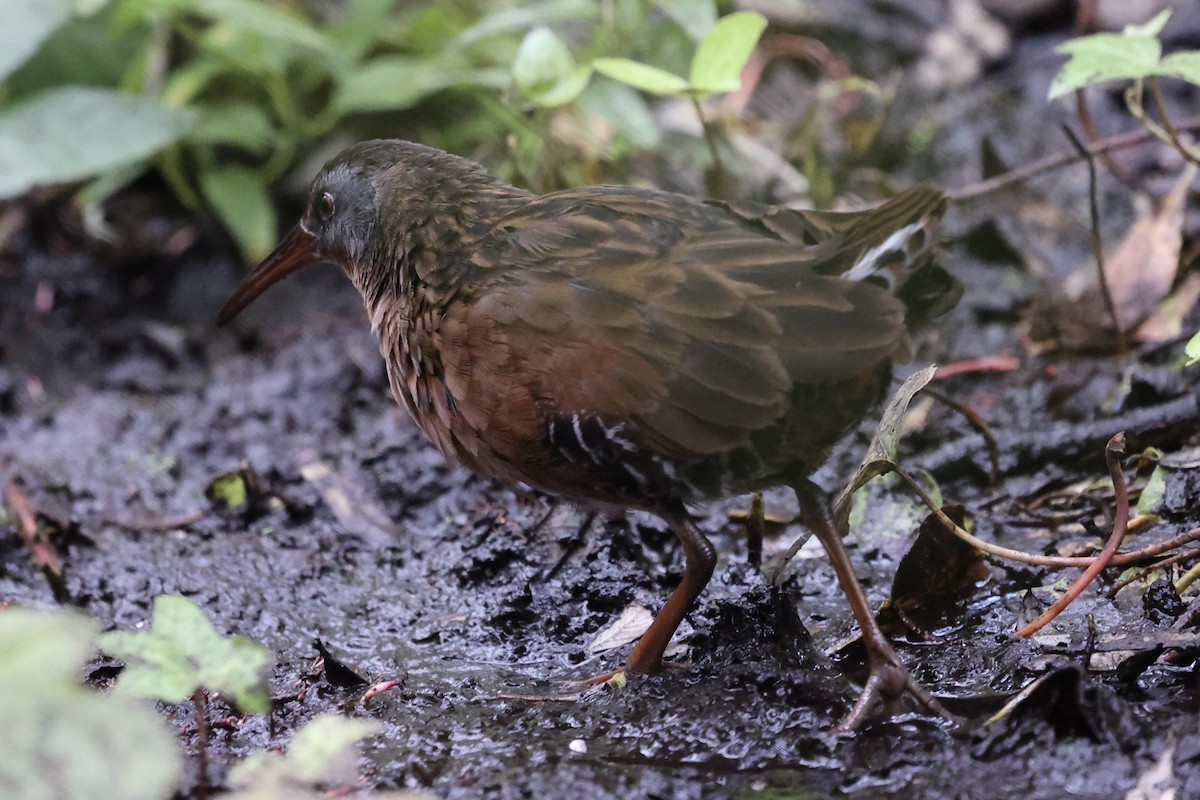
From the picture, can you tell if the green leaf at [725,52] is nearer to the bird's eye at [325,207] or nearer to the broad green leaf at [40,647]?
the bird's eye at [325,207]

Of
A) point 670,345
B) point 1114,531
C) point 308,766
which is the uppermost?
point 670,345

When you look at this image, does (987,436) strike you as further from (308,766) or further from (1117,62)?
(308,766)

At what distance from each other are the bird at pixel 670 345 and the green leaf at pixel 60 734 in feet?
3.49

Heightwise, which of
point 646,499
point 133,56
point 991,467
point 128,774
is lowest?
point 991,467

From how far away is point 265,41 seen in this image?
475cm

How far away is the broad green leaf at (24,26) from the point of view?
4281 millimetres

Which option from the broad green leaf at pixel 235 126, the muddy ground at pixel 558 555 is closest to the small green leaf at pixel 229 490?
the muddy ground at pixel 558 555

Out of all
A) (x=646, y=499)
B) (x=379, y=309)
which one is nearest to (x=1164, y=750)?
(x=646, y=499)

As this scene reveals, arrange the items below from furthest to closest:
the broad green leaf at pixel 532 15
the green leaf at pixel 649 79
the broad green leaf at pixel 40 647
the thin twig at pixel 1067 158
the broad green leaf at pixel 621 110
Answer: the broad green leaf at pixel 532 15 → the broad green leaf at pixel 621 110 → the thin twig at pixel 1067 158 → the green leaf at pixel 649 79 → the broad green leaf at pixel 40 647

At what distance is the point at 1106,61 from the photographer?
2848 millimetres

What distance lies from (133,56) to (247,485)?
8.85 feet

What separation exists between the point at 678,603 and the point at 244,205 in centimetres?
295

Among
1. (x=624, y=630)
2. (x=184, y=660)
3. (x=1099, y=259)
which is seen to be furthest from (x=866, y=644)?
(x=1099, y=259)

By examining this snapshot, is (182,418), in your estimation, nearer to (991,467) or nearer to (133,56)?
(133,56)
